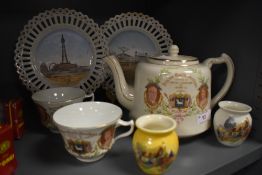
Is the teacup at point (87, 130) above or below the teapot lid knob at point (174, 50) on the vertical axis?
below

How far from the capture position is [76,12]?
696 millimetres

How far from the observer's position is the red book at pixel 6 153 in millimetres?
423

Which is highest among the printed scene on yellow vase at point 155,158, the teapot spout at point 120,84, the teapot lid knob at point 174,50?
the teapot lid knob at point 174,50

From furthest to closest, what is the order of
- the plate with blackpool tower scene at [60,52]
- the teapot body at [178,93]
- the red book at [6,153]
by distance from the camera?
the plate with blackpool tower scene at [60,52] < the teapot body at [178,93] < the red book at [6,153]

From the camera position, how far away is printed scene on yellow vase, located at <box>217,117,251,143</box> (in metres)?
0.54

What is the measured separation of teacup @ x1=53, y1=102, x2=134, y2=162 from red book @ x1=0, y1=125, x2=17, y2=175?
3.1 inches

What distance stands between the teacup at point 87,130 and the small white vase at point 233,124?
198 millimetres

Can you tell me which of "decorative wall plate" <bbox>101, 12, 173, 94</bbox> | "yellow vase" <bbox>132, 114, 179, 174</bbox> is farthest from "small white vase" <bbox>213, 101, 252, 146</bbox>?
"decorative wall plate" <bbox>101, 12, 173, 94</bbox>

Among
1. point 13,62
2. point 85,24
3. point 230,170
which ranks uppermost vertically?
→ point 85,24

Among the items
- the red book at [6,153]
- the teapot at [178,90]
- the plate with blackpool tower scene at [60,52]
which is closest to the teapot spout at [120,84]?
the teapot at [178,90]

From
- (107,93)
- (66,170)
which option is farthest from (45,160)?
(107,93)

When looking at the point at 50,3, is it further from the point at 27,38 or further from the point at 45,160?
the point at 45,160

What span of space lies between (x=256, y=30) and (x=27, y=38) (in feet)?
1.76

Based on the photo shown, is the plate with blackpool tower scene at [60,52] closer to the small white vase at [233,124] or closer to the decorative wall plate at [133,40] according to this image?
the decorative wall plate at [133,40]
